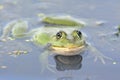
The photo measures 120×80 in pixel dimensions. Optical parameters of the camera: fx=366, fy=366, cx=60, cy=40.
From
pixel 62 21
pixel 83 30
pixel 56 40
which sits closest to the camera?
pixel 56 40

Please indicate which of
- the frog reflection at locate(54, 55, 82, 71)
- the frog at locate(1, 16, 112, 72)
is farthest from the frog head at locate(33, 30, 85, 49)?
the frog reflection at locate(54, 55, 82, 71)

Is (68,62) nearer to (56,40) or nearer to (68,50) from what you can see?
(68,50)

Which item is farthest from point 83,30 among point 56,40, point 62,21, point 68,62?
point 68,62

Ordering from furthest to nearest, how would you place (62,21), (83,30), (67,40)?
1. (62,21)
2. (83,30)
3. (67,40)

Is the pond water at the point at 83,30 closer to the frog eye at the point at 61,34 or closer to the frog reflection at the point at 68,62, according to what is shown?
the frog reflection at the point at 68,62

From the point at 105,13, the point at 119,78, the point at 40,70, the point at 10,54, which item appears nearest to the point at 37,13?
the point at 105,13

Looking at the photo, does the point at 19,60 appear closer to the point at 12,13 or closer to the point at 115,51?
the point at 115,51
